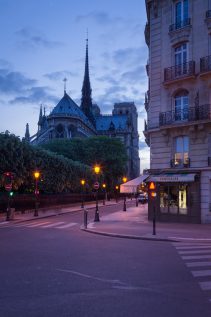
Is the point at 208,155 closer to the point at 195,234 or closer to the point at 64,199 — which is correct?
the point at 195,234

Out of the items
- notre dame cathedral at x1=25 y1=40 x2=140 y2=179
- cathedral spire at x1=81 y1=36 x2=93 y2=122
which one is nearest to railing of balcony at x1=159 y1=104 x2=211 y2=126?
notre dame cathedral at x1=25 y1=40 x2=140 y2=179

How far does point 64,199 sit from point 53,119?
80.3 metres

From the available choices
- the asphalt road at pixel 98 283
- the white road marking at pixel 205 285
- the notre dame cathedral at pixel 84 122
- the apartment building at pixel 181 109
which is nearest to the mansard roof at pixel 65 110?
the notre dame cathedral at pixel 84 122

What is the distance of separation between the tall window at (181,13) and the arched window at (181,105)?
4.65 meters

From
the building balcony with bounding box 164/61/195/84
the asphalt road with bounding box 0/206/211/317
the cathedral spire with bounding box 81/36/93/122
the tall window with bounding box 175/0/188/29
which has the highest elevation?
the cathedral spire with bounding box 81/36/93/122

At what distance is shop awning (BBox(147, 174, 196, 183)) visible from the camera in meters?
25.7

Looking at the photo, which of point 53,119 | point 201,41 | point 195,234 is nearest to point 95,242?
point 195,234

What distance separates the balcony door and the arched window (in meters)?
1.34

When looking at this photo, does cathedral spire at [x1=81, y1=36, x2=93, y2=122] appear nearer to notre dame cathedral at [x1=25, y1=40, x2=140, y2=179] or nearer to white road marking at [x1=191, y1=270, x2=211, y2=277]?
notre dame cathedral at [x1=25, y1=40, x2=140, y2=179]

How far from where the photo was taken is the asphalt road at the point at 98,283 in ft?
23.4

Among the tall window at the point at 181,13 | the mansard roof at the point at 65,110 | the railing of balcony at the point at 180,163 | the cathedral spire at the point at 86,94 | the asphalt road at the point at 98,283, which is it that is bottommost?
the asphalt road at the point at 98,283

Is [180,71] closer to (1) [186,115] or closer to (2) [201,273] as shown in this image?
(1) [186,115]

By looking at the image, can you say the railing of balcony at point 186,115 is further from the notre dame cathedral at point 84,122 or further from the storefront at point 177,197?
the notre dame cathedral at point 84,122

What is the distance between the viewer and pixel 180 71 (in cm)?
2761
